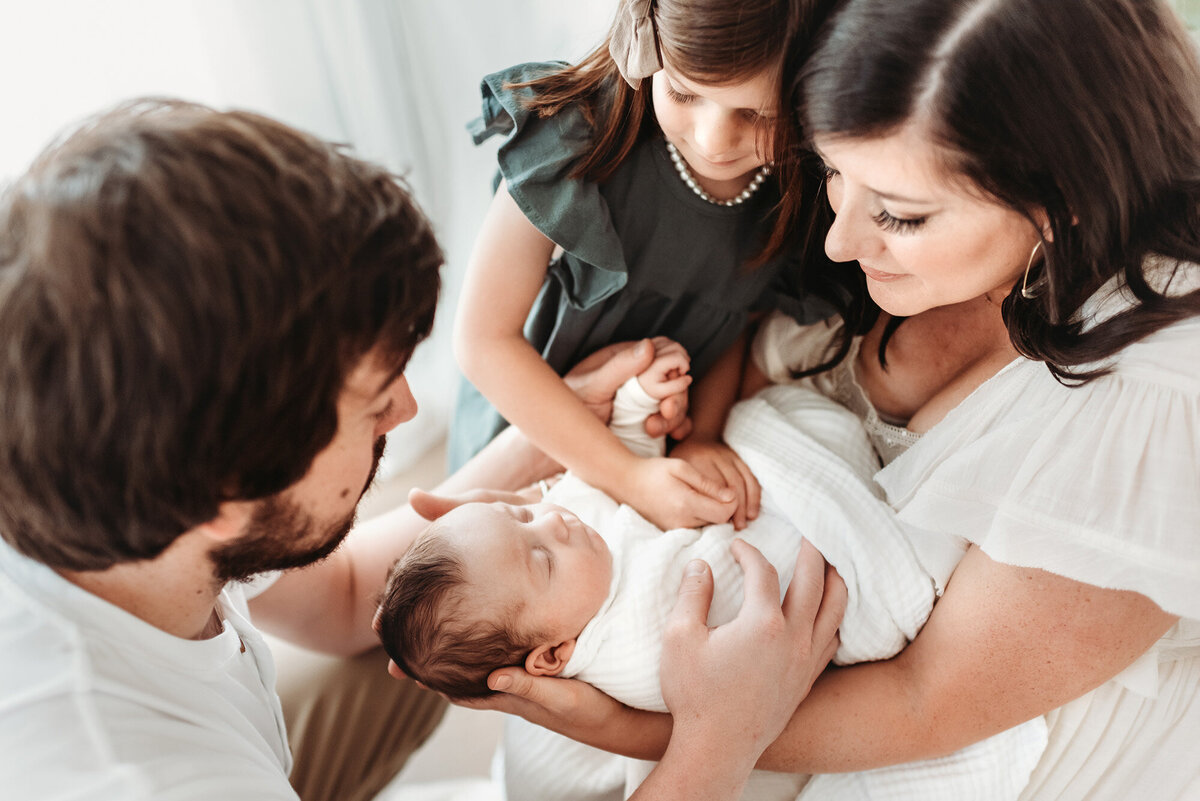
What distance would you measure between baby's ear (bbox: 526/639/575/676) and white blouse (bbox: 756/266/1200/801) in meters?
0.52

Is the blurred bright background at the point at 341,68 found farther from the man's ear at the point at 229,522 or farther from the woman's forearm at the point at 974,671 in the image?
the woman's forearm at the point at 974,671

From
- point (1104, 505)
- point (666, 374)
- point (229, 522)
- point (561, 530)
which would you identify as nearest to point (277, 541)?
point (229, 522)

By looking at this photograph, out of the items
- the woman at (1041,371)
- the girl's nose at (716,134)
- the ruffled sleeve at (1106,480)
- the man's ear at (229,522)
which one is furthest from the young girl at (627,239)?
the man's ear at (229,522)

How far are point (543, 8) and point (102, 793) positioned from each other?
212 centimetres

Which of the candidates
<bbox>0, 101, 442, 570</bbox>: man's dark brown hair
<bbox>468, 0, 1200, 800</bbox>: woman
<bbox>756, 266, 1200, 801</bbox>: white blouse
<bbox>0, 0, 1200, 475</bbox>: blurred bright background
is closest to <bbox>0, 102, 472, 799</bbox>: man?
<bbox>0, 101, 442, 570</bbox>: man's dark brown hair

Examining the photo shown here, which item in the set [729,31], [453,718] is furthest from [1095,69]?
[453,718]

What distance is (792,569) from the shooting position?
1304 millimetres

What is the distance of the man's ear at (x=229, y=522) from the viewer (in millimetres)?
885

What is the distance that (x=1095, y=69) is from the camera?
93 cm

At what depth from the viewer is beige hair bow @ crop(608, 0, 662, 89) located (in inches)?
42.6

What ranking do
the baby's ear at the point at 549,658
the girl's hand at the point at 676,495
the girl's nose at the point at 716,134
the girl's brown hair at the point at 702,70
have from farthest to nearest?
the girl's hand at the point at 676,495, the baby's ear at the point at 549,658, the girl's nose at the point at 716,134, the girl's brown hair at the point at 702,70

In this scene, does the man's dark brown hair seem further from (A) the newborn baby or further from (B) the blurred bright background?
(A) the newborn baby

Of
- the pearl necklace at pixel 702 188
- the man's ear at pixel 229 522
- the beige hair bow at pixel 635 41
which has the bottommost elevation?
the man's ear at pixel 229 522

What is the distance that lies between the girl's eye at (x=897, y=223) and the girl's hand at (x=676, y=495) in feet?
1.64
